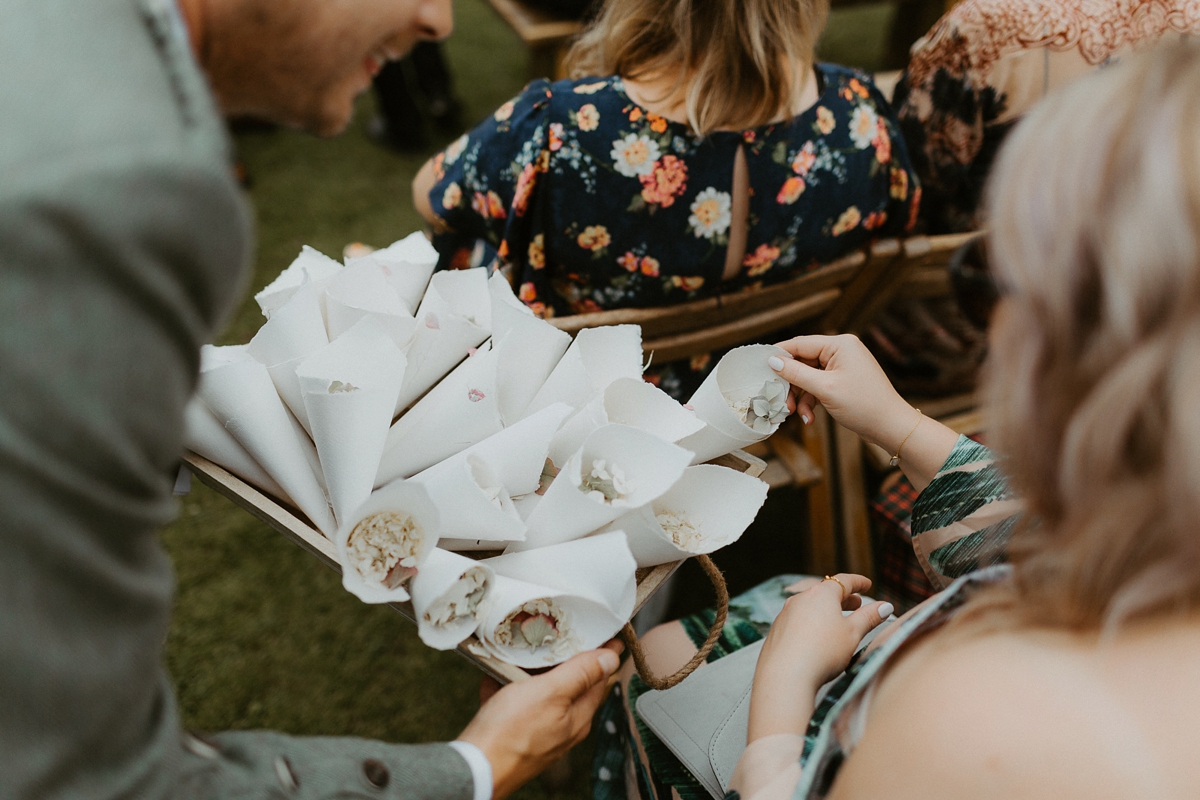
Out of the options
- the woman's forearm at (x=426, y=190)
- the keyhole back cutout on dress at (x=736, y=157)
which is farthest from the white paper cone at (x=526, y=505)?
the woman's forearm at (x=426, y=190)

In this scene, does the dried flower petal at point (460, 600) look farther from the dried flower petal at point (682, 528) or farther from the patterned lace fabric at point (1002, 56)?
the patterned lace fabric at point (1002, 56)

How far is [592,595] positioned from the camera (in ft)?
2.31

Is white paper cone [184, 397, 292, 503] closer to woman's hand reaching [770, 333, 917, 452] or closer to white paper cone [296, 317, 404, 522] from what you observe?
white paper cone [296, 317, 404, 522]

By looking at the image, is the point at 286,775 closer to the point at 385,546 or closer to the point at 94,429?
the point at 385,546

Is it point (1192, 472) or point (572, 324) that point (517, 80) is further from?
point (1192, 472)

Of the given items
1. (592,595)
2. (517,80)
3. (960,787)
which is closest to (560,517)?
(592,595)

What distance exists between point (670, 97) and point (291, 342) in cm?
74

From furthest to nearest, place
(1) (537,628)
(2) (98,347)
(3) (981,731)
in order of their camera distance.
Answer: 1. (1) (537,628)
2. (3) (981,731)
3. (2) (98,347)

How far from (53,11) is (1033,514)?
729 millimetres

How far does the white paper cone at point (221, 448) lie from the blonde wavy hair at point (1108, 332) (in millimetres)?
675

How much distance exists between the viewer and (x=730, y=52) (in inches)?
48.2

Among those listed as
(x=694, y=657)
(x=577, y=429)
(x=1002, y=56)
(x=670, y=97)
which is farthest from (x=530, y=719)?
(x=1002, y=56)

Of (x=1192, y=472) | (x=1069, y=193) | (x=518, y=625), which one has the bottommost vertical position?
(x=518, y=625)

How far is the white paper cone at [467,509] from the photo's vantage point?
712 millimetres
